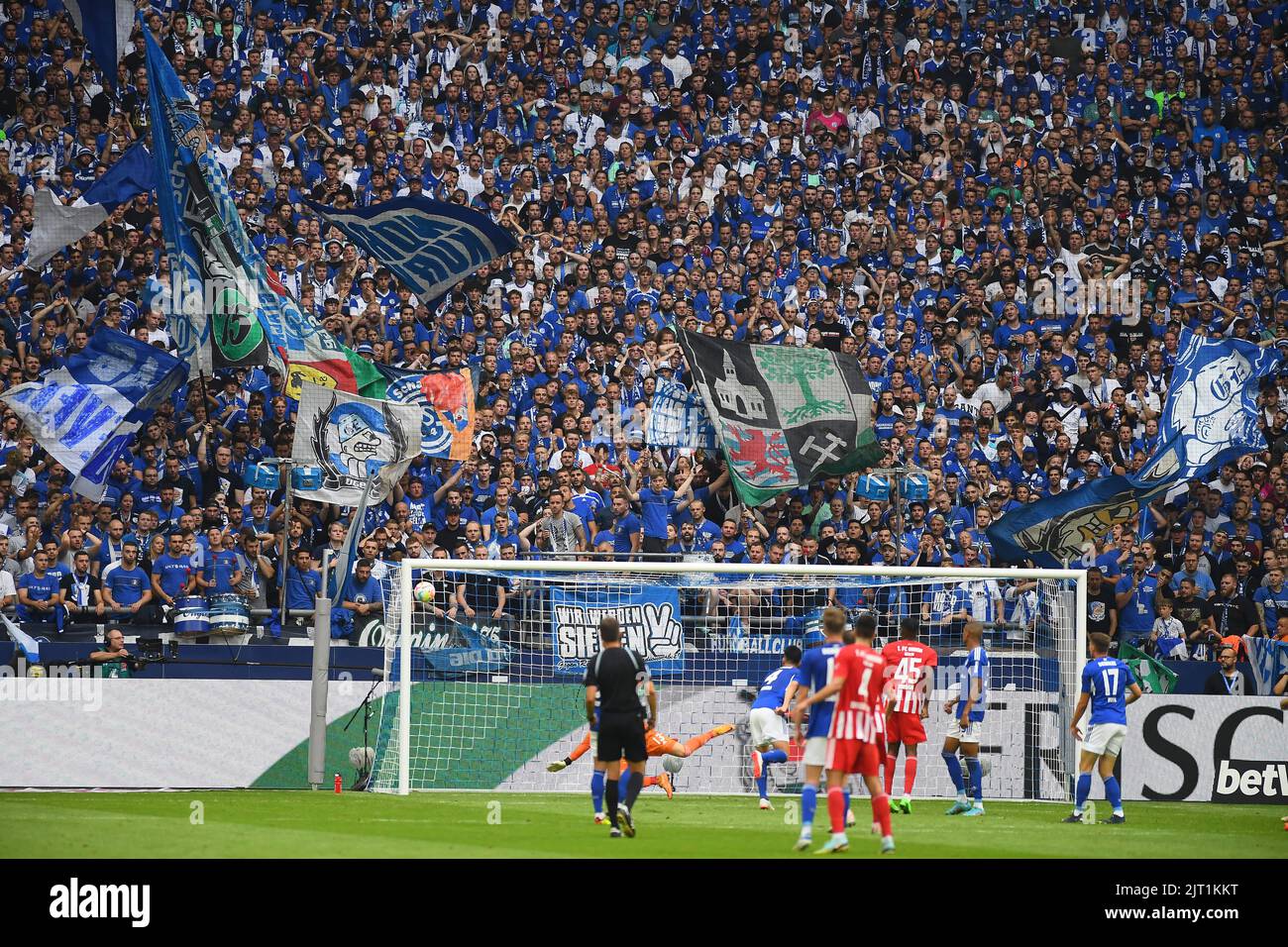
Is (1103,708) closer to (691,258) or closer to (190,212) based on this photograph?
(691,258)

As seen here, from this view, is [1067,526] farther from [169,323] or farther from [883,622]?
[169,323]

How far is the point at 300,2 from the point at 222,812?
15.8 m

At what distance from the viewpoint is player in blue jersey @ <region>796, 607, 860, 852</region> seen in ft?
37.8

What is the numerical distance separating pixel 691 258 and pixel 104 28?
9515mm

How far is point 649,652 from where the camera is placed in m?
19.3

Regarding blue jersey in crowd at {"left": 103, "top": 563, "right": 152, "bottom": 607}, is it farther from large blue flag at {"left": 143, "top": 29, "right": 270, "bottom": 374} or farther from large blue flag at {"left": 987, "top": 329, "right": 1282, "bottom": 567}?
large blue flag at {"left": 987, "top": 329, "right": 1282, "bottom": 567}

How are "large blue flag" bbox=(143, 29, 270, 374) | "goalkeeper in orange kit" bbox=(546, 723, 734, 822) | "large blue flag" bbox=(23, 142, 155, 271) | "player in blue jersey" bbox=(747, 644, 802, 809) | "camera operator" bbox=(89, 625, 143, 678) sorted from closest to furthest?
"player in blue jersey" bbox=(747, 644, 802, 809)
"goalkeeper in orange kit" bbox=(546, 723, 734, 822)
"camera operator" bbox=(89, 625, 143, 678)
"large blue flag" bbox=(143, 29, 270, 374)
"large blue flag" bbox=(23, 142, 155, 271)

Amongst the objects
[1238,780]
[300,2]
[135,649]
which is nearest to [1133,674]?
[1238,780]

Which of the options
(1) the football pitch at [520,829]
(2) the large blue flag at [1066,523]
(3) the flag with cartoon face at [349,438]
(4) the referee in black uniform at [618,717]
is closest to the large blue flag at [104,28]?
(3) the flag with cartoon face at [349,438]

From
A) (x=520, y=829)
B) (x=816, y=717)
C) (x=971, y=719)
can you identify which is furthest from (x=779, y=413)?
(x=816, y=717)

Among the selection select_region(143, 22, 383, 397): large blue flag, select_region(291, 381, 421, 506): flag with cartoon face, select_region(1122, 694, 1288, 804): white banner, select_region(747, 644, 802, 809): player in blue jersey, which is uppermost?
select_region(143, 22, 383, 397): large blue flag

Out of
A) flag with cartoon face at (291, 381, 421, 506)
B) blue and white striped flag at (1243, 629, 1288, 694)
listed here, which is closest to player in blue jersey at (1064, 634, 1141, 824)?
blue and white striped flag at (1243, 629, 1288, 694)

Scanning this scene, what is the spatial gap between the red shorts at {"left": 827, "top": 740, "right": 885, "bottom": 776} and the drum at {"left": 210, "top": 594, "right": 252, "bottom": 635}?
29.5ft

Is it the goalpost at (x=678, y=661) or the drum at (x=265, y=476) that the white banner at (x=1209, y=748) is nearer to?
the goalpost at (x=678, y=661)
